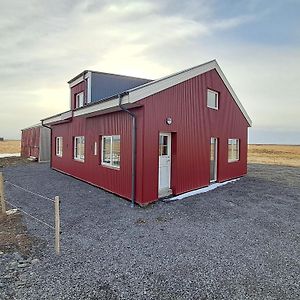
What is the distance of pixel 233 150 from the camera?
14.0m

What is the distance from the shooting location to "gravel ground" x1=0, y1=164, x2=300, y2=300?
3.56 m

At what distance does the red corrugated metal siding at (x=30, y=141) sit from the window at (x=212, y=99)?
A: 56.9ft

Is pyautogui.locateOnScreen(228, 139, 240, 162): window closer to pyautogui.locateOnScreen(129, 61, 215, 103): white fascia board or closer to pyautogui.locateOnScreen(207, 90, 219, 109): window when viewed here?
Result: pyautogui.locateOnScreen(207, 90, 219, 109): window

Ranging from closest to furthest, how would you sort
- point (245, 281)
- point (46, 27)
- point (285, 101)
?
point (245, 281) < point (46, 27) < point (285, 101)

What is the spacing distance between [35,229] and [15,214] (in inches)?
A: 61.6

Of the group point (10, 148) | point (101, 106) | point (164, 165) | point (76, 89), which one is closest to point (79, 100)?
point (76, 89)

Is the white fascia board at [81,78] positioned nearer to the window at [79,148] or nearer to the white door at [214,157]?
the window at [79,148]

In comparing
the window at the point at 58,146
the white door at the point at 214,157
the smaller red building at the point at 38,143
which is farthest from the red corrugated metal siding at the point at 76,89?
the smaller red building at the point at 38,143

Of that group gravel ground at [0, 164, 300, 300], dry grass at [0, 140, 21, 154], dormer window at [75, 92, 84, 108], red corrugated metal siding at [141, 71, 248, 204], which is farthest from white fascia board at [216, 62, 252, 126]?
dry grass at [0, 140, 21, 154]

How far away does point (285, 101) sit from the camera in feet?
68.3

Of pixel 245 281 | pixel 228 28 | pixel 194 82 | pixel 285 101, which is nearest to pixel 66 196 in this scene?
pixel 194 82

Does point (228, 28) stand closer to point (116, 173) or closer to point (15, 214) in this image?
point (116, 173)

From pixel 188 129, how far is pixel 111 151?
3195mm

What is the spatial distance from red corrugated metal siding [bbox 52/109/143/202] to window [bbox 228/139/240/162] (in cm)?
681
